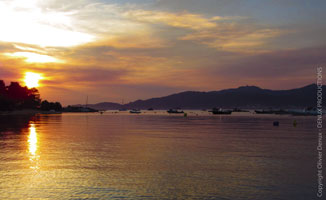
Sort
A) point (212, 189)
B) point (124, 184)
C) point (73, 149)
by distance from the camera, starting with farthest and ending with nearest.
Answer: point (73, 149)
point (124, 184)
point (212, 189)

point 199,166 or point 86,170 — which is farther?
point 199,166

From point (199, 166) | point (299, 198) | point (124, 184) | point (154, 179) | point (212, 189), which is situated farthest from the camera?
point (199, 166)

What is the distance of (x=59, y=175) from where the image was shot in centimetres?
1991

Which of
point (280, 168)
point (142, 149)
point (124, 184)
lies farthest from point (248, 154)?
point (124, 184)

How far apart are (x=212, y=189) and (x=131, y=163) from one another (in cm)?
930

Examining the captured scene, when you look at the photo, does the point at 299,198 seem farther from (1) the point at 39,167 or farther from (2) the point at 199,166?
(1) the point at 39,167

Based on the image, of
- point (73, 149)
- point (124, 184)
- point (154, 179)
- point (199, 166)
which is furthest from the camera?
point (73, 149)

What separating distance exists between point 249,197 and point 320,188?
15.9ft

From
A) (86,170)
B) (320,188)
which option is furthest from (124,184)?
(320,188)

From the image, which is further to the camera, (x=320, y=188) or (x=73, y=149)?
(x=73, y=149)

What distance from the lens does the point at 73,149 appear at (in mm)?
31875

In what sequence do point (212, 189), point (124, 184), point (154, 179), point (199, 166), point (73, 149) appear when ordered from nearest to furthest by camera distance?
1. point (212, 189)
2. point (124, 184)
3. point (154, 179)
4. point (199, 166)
5. point (73, 149)

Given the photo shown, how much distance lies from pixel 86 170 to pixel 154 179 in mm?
5461

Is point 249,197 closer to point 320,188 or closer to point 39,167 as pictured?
point 320,188
